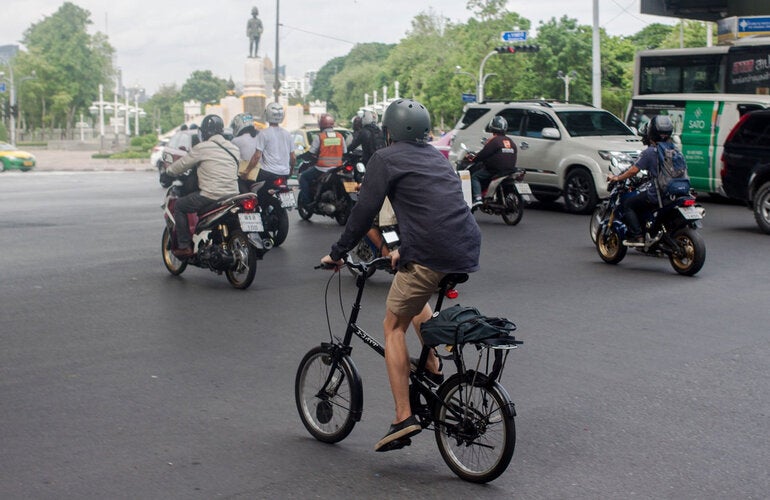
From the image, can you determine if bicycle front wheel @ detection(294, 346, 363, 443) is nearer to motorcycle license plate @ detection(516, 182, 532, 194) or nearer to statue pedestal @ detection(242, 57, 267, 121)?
motorcycle license plate @ detection(516, 182, 532, 194)

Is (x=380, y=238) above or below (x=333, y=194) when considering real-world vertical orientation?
below

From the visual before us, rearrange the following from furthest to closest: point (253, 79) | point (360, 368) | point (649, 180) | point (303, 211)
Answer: point (253, 79) < point (303, 211) < point (649, 180) < point (360, 368)

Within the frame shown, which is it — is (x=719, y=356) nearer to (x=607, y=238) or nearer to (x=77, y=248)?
(x=607, y=238)

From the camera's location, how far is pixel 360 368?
287 inches

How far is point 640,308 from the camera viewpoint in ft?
31.7

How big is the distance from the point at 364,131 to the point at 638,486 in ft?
38.1

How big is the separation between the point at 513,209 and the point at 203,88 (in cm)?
16467

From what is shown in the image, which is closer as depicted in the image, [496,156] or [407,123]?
[407,123]

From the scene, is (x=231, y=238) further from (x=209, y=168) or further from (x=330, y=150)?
(x=330, y=150)

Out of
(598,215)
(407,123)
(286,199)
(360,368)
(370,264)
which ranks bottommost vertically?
(360,368)

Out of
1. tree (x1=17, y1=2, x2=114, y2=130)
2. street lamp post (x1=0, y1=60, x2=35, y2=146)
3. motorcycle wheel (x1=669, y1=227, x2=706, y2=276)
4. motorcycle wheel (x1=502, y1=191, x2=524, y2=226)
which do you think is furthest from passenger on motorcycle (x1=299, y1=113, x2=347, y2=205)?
tree (x1=17, y1=2, x2=114, y2=130)

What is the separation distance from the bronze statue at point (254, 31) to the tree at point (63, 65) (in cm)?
2044

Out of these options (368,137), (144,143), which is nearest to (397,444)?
(368,137)

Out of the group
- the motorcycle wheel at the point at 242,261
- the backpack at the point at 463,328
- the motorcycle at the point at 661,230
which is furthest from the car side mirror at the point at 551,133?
the backpack at the point at 463,328
